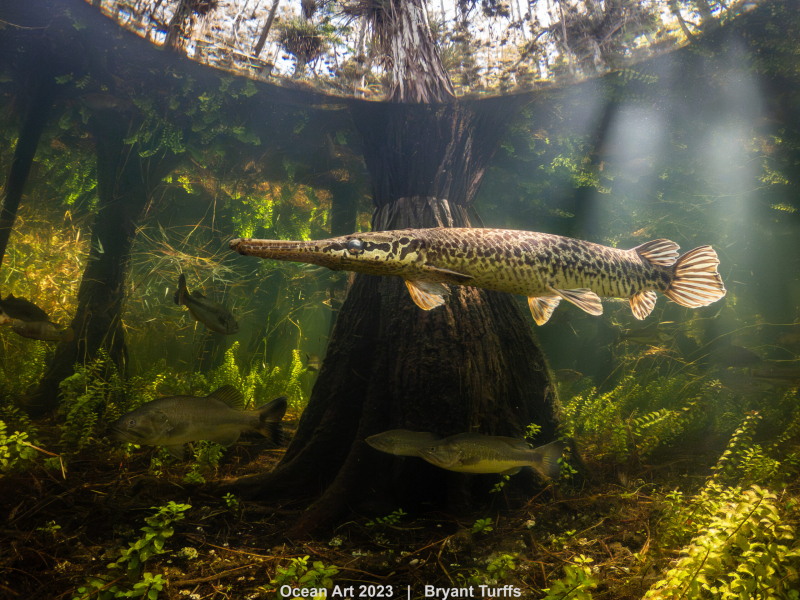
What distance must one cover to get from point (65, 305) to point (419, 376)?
9.11 metres

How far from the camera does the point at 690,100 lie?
4.64 metres

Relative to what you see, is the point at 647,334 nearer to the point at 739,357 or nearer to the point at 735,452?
the point at 739,357

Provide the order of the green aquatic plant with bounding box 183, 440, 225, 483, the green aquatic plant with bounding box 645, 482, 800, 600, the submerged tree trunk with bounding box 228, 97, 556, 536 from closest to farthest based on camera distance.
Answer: the green aquatic plant with bounding box 645, 482, 800, 600
the submerged tree trunk with bounding box 228, 97, 556, 536
the green aquatic plant with bounding box 183, 440, 225, 483

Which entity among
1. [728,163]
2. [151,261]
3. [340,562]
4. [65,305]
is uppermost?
[728,163]

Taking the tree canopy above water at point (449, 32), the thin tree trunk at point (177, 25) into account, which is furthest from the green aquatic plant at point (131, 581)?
the thin tree trunk at point (177, 25)

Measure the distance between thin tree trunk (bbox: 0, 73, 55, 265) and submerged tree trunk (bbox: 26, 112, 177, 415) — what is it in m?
0.59

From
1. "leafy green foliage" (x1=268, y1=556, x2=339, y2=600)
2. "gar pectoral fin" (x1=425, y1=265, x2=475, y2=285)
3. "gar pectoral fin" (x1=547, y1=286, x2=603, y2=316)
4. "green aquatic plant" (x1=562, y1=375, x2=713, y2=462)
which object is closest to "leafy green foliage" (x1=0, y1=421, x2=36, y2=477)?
"leafy green foliage" (x1=268, y1=556, x2=339, y2=600)

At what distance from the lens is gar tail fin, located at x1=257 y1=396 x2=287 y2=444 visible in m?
3.28

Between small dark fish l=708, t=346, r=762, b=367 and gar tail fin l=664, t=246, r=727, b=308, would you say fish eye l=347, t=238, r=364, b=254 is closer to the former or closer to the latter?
gar tail fin l=664, t=246, r=727, b=308

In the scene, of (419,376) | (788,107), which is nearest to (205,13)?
(419,376)

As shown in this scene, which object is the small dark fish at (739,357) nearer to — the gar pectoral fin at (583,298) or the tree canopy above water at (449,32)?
the tree canopy above water at (449,32)

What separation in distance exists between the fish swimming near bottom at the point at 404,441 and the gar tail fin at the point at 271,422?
36.8 inches

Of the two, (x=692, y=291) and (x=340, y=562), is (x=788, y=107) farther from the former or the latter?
(x=340, y=562)

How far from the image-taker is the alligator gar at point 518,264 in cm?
174
